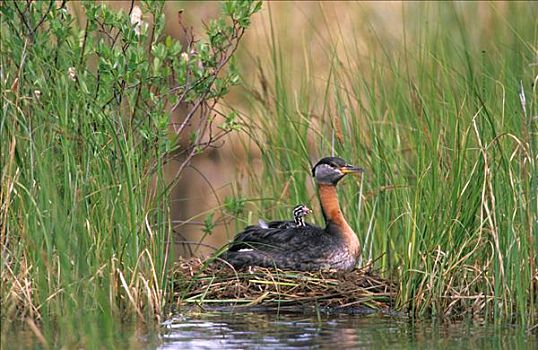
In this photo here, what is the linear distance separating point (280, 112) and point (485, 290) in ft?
10.2

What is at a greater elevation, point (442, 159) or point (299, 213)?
point (442, 159)

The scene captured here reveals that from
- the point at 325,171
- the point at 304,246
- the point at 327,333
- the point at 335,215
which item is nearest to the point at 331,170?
the point at 325,171

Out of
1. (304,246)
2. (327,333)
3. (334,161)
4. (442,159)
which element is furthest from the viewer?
(334,161)

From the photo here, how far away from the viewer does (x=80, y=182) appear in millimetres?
7219

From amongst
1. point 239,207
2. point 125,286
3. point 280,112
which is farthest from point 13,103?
point 280,112

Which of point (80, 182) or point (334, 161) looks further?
point (334, 161)

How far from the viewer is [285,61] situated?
11.1m

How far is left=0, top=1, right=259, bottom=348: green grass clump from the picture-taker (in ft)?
22.0

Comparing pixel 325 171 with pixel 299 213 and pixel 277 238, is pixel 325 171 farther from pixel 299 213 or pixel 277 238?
pixel 277 238

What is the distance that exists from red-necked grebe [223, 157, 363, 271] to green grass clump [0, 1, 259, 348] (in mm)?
1259

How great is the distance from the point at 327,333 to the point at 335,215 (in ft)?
7.87

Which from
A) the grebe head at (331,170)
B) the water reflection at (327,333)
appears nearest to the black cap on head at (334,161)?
the grebe head at (331,170)

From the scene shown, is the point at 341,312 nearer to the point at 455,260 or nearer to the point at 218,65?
the point at 455,260

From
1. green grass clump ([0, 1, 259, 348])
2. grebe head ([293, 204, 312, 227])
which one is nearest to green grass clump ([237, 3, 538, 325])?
grebe head ([293, 204, 312, 227])
